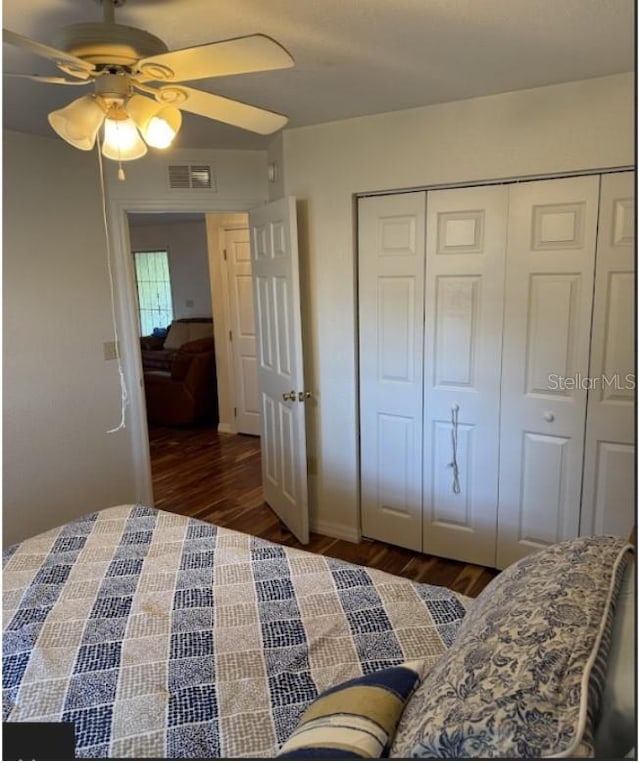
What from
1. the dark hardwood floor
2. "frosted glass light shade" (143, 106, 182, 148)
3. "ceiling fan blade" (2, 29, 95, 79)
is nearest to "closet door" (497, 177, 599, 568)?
the dark hardwood floor

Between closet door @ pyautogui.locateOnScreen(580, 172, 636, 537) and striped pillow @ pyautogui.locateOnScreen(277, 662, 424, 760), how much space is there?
1.58 m

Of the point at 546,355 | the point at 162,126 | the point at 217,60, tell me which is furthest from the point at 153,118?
the point at 546,355

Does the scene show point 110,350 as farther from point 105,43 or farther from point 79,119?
point 105,43

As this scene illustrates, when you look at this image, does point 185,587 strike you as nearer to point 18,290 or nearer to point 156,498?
point 18,290

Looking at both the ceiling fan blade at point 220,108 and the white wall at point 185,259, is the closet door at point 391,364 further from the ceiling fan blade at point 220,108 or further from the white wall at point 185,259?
the white wall at point 185,259

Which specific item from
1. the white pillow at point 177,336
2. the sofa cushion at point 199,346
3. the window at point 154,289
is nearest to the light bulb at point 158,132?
the sofa cushion at point 199,346

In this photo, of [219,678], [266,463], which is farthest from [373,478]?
[219,678]

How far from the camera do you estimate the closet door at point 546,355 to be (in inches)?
93.8

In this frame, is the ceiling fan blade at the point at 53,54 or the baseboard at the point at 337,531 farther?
the baseboard at the point at 337,531

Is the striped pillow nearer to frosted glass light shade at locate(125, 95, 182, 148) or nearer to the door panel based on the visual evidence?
frosted glass light shade at locate(125, 95, 182, 148)

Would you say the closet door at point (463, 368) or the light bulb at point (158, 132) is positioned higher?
the light bulb at point (158, 132)

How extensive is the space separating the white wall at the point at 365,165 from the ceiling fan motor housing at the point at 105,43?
1.59 metres

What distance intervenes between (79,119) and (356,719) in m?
1.52

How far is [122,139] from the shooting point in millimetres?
1575
